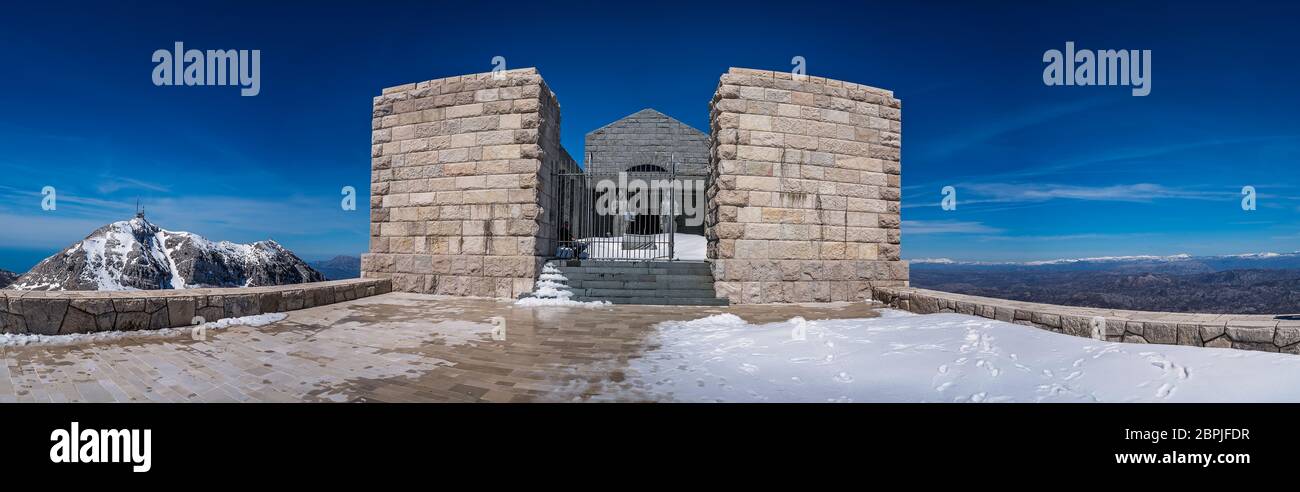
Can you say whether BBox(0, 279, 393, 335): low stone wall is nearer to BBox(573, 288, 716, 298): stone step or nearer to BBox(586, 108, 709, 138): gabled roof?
BBox(573, 288, 716, 298): stone step

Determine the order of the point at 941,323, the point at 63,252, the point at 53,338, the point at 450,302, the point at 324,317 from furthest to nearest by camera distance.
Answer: the point at 63,252 < the point at 450,302 < the point at 324,317 < the point at 941,323 < the point at 53,338

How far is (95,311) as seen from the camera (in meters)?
4.72

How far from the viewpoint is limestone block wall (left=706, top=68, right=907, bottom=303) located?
8.27 metres

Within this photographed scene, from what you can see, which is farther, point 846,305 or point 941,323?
point 846,305

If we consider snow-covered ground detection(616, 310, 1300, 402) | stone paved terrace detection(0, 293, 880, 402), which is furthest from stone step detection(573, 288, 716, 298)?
snow-covered ground detection(616, 310, 1300, 402)

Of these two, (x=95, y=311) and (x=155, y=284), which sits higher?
(x=95, y=311)

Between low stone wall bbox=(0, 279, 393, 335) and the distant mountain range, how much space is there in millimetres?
54825

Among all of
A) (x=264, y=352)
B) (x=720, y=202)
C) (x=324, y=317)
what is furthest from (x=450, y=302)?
(x=720, y=202)

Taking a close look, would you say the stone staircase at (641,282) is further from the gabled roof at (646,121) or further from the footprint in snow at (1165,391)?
the gabled roof at (646,121)

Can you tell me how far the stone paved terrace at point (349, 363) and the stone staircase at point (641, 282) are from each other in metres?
1.72

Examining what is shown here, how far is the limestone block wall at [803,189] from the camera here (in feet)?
27.1

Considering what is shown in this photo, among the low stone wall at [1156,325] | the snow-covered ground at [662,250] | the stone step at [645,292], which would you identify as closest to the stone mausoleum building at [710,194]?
the stone step at [645,292]

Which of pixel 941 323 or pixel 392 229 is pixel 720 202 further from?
pixel 392 229

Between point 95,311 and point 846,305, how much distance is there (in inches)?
387
